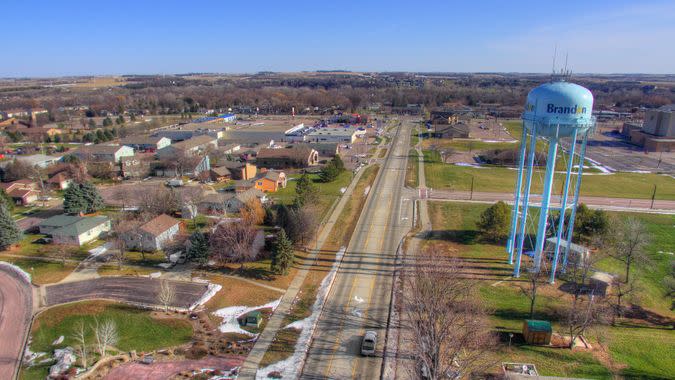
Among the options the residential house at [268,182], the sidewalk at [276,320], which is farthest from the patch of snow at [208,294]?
the residential house at [268,182]

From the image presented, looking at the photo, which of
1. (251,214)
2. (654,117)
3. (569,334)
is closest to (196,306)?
(251,214)

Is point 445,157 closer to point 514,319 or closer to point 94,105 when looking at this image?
point 514,319

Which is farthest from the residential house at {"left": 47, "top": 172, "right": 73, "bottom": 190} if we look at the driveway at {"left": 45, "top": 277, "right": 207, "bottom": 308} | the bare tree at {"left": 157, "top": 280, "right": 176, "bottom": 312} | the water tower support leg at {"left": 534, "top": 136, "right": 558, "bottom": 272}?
the water tower support leg at {"left": 534, "top": 136, "right": 558, "bottom": 272}

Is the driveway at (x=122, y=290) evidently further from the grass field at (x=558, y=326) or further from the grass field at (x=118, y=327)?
the grass field at (x=558, y=326)

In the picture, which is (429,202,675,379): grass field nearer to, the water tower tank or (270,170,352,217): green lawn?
the water tower tank

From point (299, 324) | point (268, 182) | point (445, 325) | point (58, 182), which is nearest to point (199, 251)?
point (299, 324)

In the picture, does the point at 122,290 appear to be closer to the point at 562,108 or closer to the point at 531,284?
the point at 531,284

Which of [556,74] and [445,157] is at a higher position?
[556,74]
